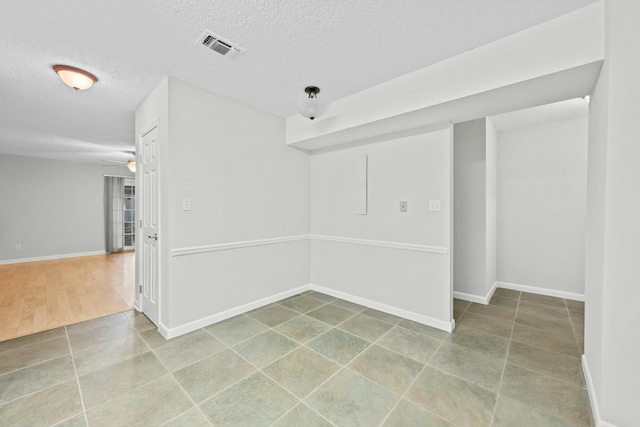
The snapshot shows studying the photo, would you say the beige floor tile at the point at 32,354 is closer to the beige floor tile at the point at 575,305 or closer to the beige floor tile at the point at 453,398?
the beige floor tile at the point at 453,398

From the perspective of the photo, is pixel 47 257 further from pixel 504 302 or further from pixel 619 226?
pixel 619 226

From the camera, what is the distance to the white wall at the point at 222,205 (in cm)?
255

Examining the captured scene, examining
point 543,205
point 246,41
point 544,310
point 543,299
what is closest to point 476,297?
point 544,310

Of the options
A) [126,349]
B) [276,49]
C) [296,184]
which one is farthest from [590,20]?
[126,349]

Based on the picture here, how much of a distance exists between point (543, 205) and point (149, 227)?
5242 mm

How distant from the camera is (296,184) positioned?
12.4 ft

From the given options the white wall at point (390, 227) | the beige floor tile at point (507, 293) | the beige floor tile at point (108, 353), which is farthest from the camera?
the beige floor tile at point (507, 293)

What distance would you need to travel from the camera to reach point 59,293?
387cm

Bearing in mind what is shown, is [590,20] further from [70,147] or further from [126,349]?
[70,147]

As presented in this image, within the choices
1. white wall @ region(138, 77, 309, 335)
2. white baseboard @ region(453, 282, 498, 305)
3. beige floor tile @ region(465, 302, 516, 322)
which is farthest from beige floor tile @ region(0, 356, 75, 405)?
white baseboard @ region(453, 282, 498, 305)

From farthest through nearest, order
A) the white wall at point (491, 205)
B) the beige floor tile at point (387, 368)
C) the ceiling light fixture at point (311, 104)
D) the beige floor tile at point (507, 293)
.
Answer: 1. the beige floor tile at point (507, 293)
2. the white wall at point (491, 205)
3. the ceiling light fixture at point (311, 104)
4. the beige floor tile at point (387, 368)

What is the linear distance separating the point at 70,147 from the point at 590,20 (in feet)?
25.0

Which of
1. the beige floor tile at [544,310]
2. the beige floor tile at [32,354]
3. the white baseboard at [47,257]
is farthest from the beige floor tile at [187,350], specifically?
the white baseboard at [47,257]

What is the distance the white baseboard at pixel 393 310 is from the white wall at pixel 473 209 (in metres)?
1.12
